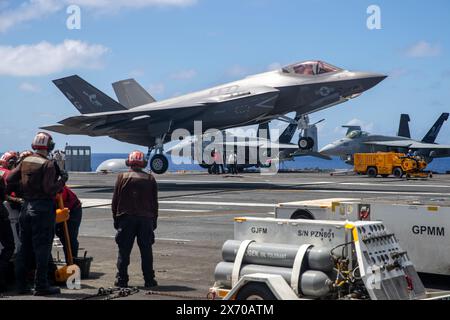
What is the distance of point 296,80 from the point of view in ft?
106

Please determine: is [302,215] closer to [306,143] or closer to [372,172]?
[306,143]

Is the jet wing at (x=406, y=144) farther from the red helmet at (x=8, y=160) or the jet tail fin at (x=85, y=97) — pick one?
the red helmet at (x=8, y=160)

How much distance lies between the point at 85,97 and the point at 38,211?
1252 inches

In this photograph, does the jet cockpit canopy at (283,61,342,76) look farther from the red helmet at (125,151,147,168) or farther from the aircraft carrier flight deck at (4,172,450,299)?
the red helmet at (125,151,147,168)

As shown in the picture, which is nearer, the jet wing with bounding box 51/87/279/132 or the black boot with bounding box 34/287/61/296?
the black boot with bounding box 34/287/61/296

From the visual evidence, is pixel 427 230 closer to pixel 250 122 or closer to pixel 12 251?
pixel 12 251

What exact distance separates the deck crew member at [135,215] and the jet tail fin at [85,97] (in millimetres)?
30204

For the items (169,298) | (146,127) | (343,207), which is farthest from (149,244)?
(146,127)

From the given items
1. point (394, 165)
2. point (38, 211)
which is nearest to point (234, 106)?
point (394, 165)

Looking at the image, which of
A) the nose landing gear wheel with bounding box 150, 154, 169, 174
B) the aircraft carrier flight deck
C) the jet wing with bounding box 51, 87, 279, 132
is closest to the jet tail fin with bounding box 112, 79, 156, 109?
the jet wing with bounding box 51, 87, 279, 132

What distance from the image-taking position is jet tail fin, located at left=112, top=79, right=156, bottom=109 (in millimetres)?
41812

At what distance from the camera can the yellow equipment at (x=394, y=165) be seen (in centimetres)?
4531

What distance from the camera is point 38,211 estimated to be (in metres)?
8.35

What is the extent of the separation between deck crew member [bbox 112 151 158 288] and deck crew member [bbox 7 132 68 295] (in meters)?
1.01
